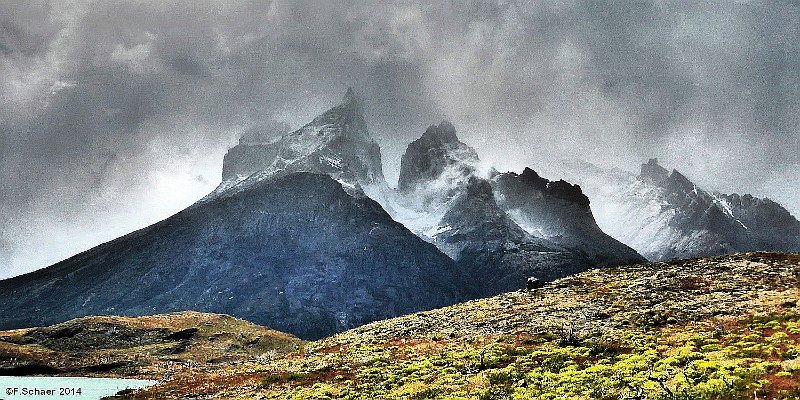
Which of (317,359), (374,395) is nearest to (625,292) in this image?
(317,359)

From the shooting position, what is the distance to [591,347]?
4812cm

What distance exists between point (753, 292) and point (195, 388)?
225 ft

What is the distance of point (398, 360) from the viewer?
190 feet

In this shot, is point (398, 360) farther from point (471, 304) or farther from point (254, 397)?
point (471, 304)

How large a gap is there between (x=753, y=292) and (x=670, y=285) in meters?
14.2

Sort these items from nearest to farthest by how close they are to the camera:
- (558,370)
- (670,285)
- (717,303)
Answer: (558,370) < (717,303) < (670,285)

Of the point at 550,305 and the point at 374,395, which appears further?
the point at 550,305

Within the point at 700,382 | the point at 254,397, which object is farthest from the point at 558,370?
the point at 254,397

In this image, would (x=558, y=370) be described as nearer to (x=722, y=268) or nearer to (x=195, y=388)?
(x=195, y=388)

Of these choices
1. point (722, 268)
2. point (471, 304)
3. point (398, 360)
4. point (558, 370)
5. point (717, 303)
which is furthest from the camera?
point (471, 304)

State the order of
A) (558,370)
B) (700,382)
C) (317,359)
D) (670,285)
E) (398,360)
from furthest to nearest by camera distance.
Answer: (670,285) < (317,359) < (398,360) < (558,370) < (700,382)

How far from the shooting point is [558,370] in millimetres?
41156

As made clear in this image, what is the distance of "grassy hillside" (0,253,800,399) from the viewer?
108 feet

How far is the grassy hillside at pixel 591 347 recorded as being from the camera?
108ft
